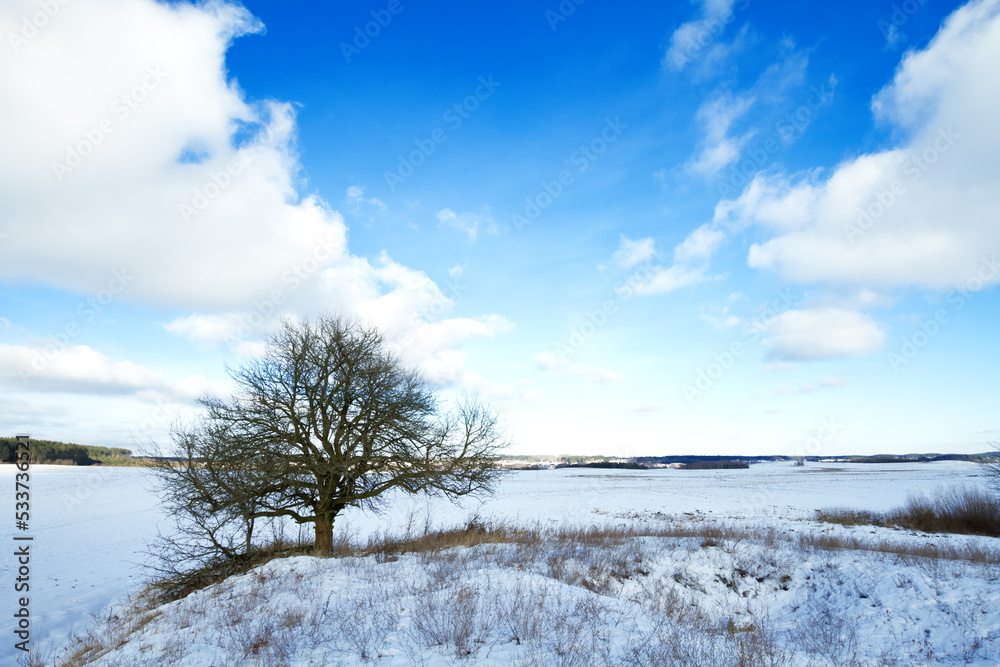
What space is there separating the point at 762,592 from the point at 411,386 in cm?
1184

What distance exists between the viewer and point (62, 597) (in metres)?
16.1

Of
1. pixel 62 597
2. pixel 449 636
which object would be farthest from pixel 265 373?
pixel 62 597

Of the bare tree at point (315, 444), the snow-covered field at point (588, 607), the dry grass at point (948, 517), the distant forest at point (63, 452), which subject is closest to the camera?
the snow-covered field at point (588, 607)

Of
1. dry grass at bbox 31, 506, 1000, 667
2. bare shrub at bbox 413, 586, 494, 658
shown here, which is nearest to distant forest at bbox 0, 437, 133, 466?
dry grass at bbox 31, 506, 1000, 667

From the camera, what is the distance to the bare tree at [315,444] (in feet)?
43.3

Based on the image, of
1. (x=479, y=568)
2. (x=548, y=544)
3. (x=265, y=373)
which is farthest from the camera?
(x=548, y=544)

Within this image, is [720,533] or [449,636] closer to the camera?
[449,636]

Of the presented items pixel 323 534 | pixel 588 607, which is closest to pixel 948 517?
pixel 588 607

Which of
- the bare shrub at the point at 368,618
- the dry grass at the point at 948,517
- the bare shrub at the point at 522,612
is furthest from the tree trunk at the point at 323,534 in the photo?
the dry grass at the point at 948,517

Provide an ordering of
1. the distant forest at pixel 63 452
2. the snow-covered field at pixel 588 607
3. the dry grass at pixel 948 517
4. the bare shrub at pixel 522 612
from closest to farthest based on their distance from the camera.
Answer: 1. the snow-covered field at pixel 588 607
2. the bare shrub at pixel 522 612
3. the dry grass at pixel 948 517
4. the distant forest at pixel 63 452

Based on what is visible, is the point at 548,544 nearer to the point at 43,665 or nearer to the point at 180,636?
the point at 180,636

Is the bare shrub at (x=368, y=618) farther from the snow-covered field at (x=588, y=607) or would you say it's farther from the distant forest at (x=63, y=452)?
the distant forest at (x=63, y=452)

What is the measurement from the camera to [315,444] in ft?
47.7

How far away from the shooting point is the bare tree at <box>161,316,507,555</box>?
13.2 m
